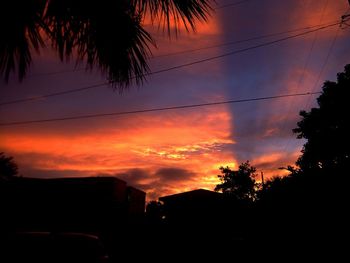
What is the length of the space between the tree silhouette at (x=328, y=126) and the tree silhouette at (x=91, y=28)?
27847 mm

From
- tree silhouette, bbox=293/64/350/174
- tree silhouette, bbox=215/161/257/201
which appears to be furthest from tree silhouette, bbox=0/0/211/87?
tree silhouette, bbox=215/161/257/201

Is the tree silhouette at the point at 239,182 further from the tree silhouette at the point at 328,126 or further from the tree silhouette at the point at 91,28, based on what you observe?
the tree silhouette at the point at 91,28

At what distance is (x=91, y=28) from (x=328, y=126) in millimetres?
32118

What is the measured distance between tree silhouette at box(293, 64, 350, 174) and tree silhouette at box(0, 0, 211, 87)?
2785cm

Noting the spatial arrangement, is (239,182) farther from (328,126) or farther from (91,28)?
(91,28)

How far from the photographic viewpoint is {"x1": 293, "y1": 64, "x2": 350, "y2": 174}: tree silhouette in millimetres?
28625

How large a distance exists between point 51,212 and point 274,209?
1687cm

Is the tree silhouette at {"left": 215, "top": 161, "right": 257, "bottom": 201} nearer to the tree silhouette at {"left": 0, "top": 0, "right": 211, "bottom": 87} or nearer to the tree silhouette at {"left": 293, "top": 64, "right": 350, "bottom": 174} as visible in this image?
the tree silhouette at {"left": 293, "top": 64, "right": 350, "bottom": 174}

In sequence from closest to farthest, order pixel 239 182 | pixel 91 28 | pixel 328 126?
pixel 91 28, pixel 328 126, pixel 239 182

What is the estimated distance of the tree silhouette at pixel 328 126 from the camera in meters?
28.6

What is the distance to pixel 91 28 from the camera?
236 cm

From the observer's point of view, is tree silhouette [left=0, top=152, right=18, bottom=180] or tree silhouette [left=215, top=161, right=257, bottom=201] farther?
tree silhouette [left=215, top=161, right=257, bottom=201]

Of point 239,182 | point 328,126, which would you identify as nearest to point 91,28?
point 328,126

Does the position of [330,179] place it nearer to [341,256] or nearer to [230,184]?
[341,256]
